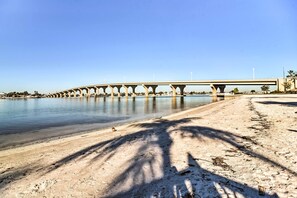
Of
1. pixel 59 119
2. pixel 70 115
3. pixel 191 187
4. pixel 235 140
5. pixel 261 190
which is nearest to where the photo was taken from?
pixel 261 190

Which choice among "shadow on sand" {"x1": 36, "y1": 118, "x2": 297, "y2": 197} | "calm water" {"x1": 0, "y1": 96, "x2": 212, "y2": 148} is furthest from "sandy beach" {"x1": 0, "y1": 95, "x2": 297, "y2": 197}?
"calm water" {"x1": 0, "y1": 96, "x2": 212, "y2": 148}

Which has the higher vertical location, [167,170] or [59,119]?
[167,170]

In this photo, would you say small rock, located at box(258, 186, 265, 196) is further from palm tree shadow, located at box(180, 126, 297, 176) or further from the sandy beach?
palm tree shadow, located at box(180, 126, 297, 176)

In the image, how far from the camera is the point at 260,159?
23.5 ft

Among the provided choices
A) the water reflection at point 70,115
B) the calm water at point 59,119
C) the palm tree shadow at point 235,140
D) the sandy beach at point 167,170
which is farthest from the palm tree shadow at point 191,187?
the water reflection at point 70,115

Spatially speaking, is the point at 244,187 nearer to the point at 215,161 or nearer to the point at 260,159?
the point at 215,161

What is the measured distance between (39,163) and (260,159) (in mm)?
8575

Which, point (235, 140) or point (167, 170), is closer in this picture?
point (167, 170)

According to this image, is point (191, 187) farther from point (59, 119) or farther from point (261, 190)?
Result: point (59, 119)

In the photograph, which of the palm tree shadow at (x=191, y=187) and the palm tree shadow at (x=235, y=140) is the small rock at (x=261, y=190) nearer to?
the palm tree shadow at (x=191, y=187)

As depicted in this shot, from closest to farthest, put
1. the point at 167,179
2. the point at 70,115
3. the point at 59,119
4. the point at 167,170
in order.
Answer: the point at 167,179
the point at 167,170
the point at 59,119
the point at 70,115

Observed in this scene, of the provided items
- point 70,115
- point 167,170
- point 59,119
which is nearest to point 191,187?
point 167,170

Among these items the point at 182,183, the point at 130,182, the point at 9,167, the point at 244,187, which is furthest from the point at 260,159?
the point at 9,167

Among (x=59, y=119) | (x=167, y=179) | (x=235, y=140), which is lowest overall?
(x=59, y=119)
